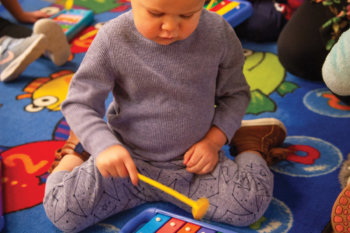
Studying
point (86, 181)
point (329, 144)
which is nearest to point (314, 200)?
point (329, 144)

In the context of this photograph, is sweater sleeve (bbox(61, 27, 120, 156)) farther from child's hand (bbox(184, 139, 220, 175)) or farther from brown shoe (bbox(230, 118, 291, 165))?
brown shoe (bbox(230, 118, 291, 165))

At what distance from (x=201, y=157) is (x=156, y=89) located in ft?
0.49

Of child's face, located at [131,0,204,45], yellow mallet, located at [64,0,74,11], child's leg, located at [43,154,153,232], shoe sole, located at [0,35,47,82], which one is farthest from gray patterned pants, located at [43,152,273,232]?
yellow mallet, located at [64,0,74,11]

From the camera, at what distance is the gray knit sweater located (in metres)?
0.61

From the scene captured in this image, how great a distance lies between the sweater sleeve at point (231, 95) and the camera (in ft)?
2.26

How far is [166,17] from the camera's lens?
52cm

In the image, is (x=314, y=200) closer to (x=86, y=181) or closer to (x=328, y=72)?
(x=328, y=72)

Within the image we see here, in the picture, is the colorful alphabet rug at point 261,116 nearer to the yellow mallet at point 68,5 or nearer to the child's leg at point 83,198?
the child's leg at point 83,198

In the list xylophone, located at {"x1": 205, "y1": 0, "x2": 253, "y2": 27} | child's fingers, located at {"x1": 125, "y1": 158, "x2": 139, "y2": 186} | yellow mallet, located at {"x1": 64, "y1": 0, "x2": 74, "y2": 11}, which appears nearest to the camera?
child's fingers, located at {"x1": 125, "y1": 158, "x2": 139, "y2": 186}

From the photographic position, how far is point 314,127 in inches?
34.9

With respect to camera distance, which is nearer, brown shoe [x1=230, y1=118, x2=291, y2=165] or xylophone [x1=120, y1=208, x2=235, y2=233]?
xylophone [x1=120, y1=208, x2=235, y2=233]

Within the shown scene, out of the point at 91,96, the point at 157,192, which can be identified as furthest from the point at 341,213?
the point at 91,96

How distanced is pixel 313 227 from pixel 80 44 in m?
0.98

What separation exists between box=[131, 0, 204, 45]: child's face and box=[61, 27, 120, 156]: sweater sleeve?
0.08 m
